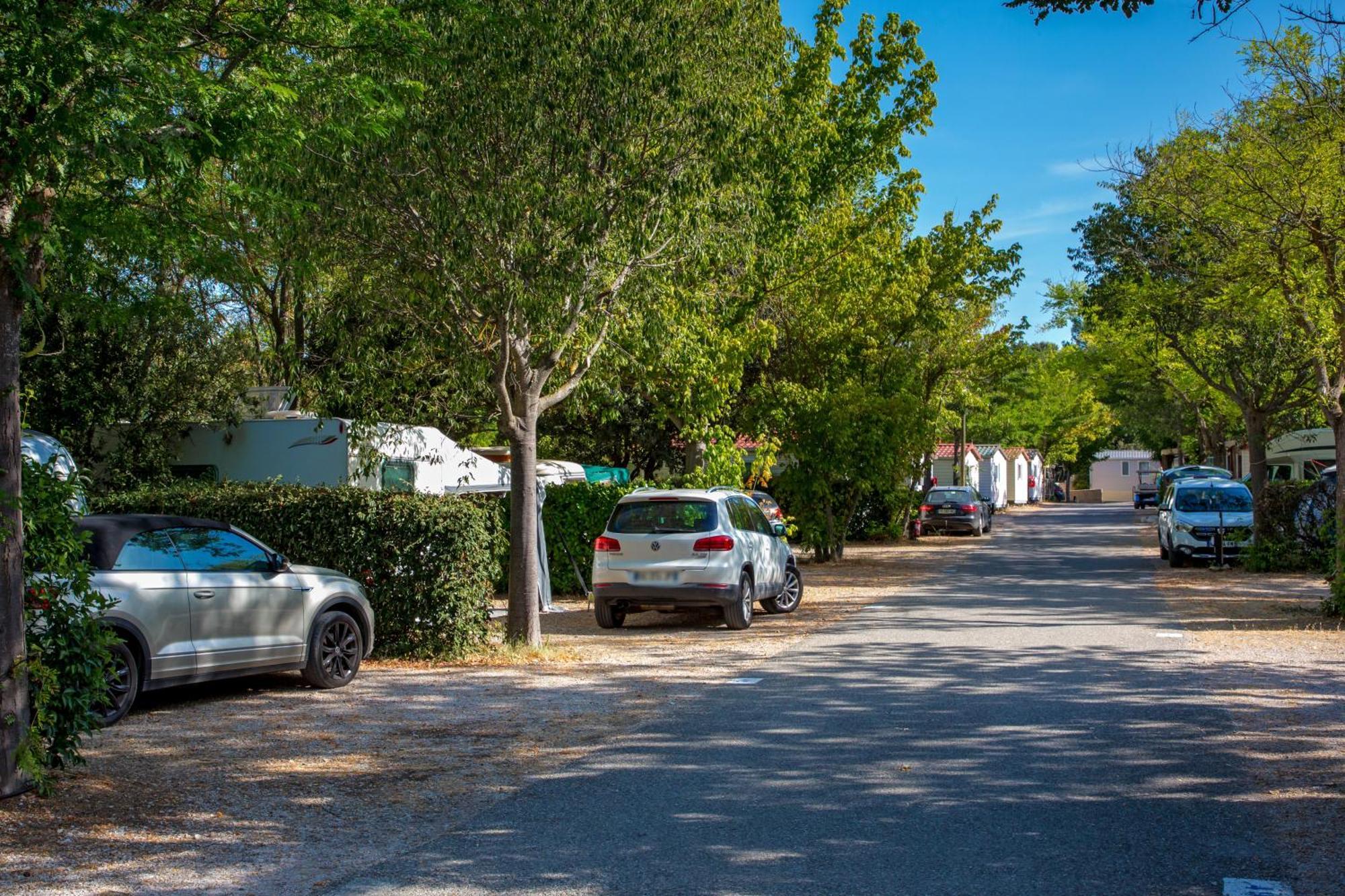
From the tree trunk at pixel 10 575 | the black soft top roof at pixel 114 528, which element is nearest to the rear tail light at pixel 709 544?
the black soft top roof at pixel 114 528

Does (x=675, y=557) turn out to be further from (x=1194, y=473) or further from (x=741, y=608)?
(x=1194, y=473)

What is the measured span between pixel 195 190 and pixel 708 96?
6.24m

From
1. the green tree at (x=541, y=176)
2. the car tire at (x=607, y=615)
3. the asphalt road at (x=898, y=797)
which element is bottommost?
the asphalt road at (x=898, y=797)

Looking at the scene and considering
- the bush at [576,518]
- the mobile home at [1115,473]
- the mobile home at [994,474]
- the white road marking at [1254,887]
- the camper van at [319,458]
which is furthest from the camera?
the mobile home at [1115,473]

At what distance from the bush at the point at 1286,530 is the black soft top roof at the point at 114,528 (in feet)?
66.2

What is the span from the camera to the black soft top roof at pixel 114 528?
914 cm

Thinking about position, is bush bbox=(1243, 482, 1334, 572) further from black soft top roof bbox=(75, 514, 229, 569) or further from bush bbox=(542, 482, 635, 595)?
black soft top roof bbox=(75, 514, 229, 569)

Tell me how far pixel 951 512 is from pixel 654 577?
26.7 m

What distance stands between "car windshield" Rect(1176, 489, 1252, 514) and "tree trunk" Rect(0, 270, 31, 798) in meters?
23.5

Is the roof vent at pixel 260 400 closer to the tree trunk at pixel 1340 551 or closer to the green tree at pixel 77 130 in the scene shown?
the green tree at pixel 77 130

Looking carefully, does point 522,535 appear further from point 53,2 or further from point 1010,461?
point 1010,461

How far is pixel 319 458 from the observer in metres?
17.8

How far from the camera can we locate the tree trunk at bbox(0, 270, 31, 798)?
6.59 meters

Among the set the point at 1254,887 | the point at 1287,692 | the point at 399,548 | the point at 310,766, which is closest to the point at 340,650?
the point at 399,548
